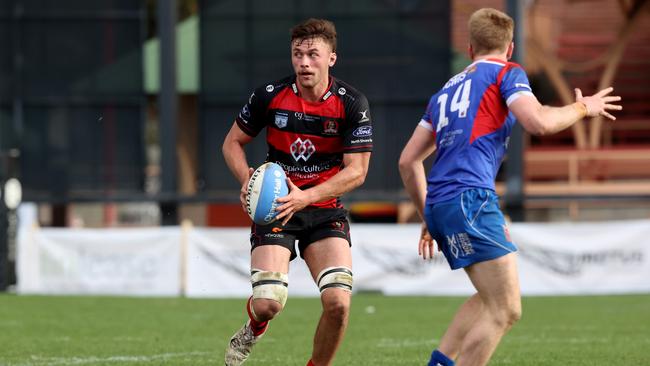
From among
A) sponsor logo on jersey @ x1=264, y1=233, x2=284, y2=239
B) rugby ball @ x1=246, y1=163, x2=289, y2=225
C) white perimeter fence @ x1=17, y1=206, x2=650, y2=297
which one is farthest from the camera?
white perimeter fence @ x1=17, y1=206, x2=650, y2=297

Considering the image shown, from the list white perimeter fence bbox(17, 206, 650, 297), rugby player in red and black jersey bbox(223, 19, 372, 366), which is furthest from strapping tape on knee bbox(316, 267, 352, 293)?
white perimeter fence bbox(17, 206, 650, 297)

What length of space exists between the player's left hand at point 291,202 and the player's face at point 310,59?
674 millimetres

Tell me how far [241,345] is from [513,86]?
2.66 metres

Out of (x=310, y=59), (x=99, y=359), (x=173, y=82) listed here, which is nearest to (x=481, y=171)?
(x=310, y=59)

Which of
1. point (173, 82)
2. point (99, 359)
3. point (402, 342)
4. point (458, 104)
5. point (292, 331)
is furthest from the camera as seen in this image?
point (173, 82)

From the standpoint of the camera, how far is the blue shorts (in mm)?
6199

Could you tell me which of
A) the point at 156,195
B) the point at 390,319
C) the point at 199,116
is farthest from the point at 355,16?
the point at 390,319

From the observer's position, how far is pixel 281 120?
7.88 m

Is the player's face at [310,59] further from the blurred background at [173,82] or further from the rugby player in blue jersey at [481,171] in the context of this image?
the blurred background at [173,82]

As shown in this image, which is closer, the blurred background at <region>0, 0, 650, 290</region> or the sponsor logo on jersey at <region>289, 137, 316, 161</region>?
the sponsor logo on jersey at <region>289, 137, 316, 161</region>

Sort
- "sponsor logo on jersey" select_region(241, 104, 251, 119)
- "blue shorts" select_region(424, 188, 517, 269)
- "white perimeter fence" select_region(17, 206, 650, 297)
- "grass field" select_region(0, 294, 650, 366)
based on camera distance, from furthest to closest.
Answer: "white perimeter fence" select_region(17, 206, 650, 297) < "grass field" select_region(0, 294, 650, 366) < "sponsor logo on jersey" select_region(241, 104, 251, 119) < "blue shorts" select_region(424, 188, 517, 269)

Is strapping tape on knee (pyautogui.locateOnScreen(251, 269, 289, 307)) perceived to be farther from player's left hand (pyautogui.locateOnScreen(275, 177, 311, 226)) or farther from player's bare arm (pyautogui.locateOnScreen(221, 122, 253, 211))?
player's bare arm (pyautogui.locateOnScreen(221, 122, 253, 211))

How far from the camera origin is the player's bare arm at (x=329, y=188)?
742 cm

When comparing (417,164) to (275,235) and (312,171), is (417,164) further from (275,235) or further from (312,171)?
(275,235)
